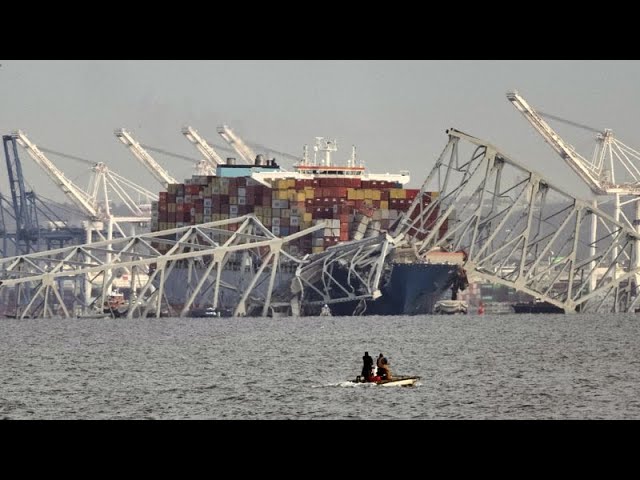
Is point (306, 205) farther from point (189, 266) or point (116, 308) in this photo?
point (116, 308)

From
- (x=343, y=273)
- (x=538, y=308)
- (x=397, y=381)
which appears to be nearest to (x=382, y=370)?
(x=397, y=381)

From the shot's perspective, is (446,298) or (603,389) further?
(446,298)

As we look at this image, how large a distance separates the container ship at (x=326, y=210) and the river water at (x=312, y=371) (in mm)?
19445

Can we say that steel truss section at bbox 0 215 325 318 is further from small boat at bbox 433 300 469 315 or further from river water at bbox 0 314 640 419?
small boat at bbox 433 300 469 315

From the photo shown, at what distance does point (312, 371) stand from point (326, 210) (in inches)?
3453

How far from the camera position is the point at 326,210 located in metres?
161

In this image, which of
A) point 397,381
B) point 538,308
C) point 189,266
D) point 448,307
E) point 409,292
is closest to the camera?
point 397,381

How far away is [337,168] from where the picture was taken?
17012cm

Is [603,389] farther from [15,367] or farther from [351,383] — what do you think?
[15,367]

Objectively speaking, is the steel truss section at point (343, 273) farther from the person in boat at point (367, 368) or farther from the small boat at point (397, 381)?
the person in boat at point (367, 368)

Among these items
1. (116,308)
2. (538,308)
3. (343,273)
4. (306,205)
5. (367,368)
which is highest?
(306,205)

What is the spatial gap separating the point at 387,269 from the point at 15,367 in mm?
68757
